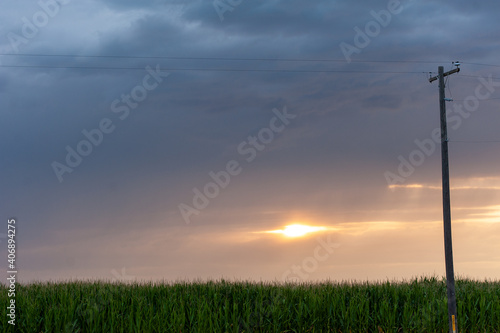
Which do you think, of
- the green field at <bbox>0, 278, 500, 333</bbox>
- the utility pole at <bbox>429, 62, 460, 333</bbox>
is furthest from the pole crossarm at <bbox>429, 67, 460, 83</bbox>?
the green field at <bbox>0, 278, 500, 333</bbox>

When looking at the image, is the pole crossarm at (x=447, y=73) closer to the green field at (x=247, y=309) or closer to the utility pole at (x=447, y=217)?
the utility pole at (x=447, y=217)

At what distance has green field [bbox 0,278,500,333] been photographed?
23.1 meters

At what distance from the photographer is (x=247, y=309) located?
77.8 feet

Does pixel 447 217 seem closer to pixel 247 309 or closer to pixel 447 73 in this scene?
pixel 447 73

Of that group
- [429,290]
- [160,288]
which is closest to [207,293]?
[160,288]

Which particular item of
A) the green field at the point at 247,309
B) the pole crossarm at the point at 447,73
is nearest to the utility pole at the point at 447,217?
the pole crossarm at the point at 447,73

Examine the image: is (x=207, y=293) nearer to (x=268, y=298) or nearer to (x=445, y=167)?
(x=268, y=298)

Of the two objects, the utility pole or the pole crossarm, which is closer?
the utility pole

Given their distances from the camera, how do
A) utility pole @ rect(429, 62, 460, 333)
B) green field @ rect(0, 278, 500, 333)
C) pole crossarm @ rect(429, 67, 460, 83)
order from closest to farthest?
green field @ rect(0, 278, 500, 333) < utility pole @ rect(429, 62, 460, 333) < pole crossarm @ rect(429, 67, 460, 83)

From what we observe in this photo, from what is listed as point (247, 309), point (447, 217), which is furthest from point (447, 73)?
point (247, 309)

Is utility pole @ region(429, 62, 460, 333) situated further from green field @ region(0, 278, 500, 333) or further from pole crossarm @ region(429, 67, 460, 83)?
green field @ region(0, 278, 500, 333)

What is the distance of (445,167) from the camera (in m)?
25.2

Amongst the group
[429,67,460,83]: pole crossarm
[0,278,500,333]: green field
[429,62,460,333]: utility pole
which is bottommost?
[0,278,500,333]: green field

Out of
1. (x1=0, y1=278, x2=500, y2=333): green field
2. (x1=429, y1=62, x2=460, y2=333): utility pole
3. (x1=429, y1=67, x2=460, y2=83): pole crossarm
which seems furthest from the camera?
(x1=429, y1=67, x2=460, y2=83): pole crossarm
